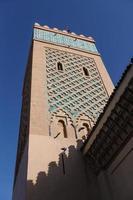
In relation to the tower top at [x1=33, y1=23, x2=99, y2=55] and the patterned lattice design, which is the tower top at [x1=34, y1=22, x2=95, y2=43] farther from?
the patterned lattice design

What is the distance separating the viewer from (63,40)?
23.4ft

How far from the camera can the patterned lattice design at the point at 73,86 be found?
4902 mm

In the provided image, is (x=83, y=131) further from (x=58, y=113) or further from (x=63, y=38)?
(x=63, y=38)

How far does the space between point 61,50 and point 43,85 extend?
5.91 feet

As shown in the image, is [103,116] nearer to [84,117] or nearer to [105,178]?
[105,178]

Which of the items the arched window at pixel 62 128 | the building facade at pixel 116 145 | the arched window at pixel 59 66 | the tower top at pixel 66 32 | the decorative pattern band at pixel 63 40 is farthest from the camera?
the tower top at pixel 66 32

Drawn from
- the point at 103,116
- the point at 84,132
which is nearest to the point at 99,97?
the point at 84,132

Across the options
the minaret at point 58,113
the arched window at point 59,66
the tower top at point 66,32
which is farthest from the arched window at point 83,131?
the tower top at point 66,32

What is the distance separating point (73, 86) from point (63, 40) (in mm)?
2138

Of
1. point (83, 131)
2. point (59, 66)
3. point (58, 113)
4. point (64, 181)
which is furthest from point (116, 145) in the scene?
point (59, 66)

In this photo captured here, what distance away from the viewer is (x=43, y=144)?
3.95m

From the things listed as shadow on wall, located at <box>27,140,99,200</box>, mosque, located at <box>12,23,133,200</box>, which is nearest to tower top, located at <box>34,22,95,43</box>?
mosque, located at <box>12,23,133,200</box>

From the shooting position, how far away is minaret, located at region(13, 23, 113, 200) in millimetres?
3561

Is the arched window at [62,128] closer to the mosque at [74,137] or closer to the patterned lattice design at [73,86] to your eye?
the mosque at [74,137]
